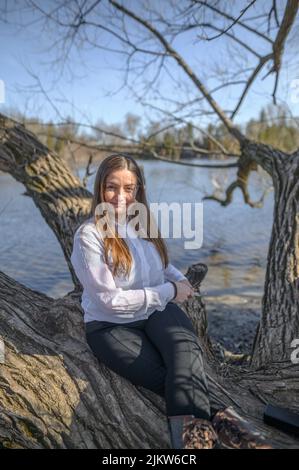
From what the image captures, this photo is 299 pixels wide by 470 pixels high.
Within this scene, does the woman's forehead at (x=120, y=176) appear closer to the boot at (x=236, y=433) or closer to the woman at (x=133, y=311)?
the woman at (x=133, y=311)

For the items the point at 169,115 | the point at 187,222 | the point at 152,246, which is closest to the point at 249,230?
the point at 187,222

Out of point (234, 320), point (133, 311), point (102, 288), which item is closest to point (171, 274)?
point (133, 311)

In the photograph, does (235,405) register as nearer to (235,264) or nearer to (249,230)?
(235,264)

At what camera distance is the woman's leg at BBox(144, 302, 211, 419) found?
5.15 ft

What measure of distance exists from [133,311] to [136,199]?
2.23ft

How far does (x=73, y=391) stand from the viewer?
1.71m

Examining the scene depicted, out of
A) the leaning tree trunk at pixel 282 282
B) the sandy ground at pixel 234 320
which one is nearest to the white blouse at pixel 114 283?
the leaning tree trunk at pixel 282 282

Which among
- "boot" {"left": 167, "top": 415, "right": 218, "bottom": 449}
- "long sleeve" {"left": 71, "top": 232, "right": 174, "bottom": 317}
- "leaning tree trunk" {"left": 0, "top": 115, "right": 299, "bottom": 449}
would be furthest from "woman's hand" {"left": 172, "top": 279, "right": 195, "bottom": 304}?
"boot" {"left": 167, "top": 415, "right": 218, "bottom": 449}

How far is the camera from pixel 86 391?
172cm

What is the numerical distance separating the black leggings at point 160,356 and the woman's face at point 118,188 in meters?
0.62

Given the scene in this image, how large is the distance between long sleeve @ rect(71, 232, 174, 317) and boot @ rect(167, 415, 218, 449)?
0.52m

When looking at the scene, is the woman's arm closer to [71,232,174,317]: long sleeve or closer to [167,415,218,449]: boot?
[71,232,174,317]: long sleeve

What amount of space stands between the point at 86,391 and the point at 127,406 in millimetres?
205

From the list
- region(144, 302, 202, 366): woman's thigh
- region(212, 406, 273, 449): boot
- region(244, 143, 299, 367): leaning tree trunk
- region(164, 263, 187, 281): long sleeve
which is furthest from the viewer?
region(244, 143, 299, 367): leaning tree trunk
